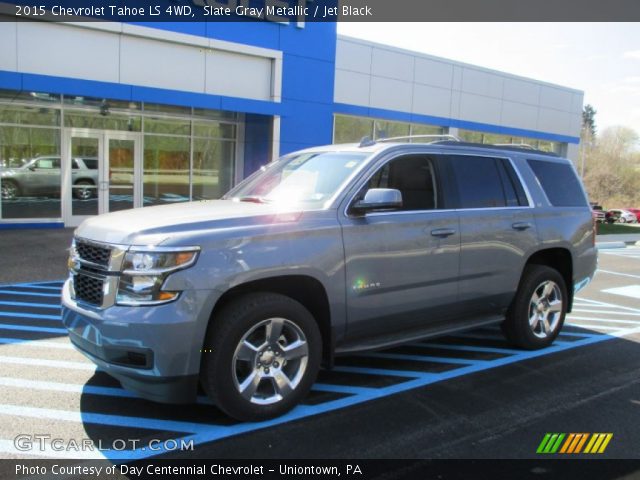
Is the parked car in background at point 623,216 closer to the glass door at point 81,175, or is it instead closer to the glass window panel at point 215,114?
the glass window panel at point 215,114

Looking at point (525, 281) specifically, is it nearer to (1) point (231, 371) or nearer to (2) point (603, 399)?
(2) point (603, 399)

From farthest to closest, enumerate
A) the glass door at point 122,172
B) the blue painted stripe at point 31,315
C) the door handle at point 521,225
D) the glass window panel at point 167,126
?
1. the glass window panel at point 167,126
2. the glass door at point 122,172
3. the blue painted stripe at point 31,315
4. the door handle at point 521,225

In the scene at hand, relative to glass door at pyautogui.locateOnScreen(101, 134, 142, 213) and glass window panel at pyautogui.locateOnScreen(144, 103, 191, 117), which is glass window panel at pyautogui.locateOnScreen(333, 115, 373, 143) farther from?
glass door at pyautogui.locateOnScreen(101, 134, 142, 213)

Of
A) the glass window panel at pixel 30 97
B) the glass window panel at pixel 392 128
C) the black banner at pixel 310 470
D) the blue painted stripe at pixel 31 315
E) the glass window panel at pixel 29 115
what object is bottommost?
the blue painted stripe at pixel 31 315

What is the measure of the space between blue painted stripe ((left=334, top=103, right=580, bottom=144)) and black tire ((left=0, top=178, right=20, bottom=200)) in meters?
9.91

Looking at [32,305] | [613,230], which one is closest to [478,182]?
[32,305]

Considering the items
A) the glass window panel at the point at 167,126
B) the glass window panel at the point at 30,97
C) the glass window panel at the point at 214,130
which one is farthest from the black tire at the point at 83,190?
the glass window panel at the point at 214,130

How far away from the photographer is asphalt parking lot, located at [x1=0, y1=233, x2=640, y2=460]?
12.4ft

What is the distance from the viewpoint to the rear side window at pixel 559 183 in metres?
6.16

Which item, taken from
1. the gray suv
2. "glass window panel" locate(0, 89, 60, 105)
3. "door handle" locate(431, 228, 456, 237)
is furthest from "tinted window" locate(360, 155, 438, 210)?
"glass window panel" locate(0, 89, 60, 105)

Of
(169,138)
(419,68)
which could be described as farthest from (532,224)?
(419,68)

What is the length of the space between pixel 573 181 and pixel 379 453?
434 centimetres

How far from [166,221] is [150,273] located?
1.45 feet

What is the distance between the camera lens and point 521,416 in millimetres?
4344
